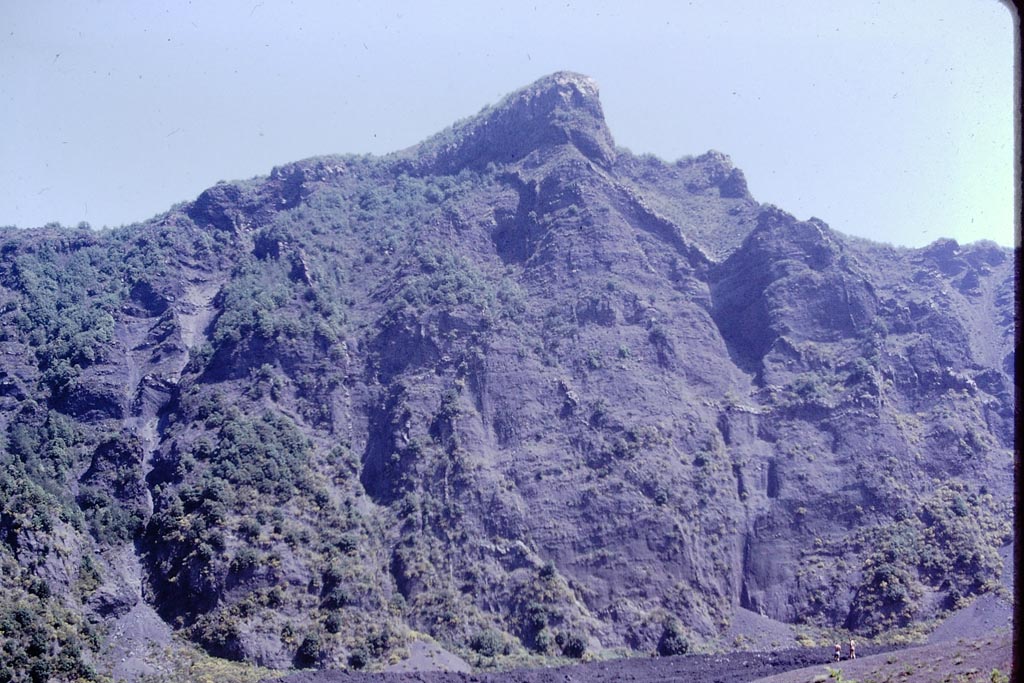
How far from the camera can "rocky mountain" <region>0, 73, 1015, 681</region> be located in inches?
1905

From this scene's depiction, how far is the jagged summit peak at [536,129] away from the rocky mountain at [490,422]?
94 centimetres

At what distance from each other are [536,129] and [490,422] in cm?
3803

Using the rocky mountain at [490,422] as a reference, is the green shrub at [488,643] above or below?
below

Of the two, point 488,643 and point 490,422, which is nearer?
point 488,643

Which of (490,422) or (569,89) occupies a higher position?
(569,89)

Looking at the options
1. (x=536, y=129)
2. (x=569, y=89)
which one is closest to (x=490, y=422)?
(x=536, y=129)

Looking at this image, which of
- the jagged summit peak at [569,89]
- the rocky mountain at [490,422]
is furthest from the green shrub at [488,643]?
the jagged summit peak at [569,89]

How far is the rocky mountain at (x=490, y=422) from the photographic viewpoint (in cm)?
4838

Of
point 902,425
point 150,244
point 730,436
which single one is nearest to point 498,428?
point 730,436

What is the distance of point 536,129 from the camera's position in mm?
88375

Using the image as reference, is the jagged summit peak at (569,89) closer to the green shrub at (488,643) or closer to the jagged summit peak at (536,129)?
the jagged summit peak at (536,129)

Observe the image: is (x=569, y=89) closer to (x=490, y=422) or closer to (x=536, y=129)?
(x=536, y=129)

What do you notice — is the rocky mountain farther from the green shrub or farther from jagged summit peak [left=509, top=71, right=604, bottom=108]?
jagged summit peak [left=509, top=71, right=604, bottom=108]

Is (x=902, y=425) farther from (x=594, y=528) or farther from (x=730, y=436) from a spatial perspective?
(x=594, y=528)
